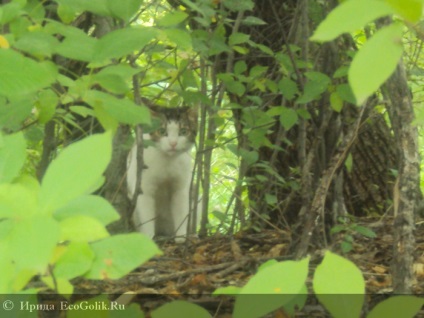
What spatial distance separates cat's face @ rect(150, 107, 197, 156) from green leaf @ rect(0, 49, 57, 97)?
2.99 meters

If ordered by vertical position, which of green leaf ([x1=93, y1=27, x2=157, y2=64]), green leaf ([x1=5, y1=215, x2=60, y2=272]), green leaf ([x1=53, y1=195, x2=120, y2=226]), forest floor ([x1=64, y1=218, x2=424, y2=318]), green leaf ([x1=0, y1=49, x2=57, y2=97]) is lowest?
forest floor ([x1=64, y1=218, x2=424, y2=318])

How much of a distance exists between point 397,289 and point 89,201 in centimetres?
99

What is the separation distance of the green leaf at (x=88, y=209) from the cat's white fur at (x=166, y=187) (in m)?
3.57

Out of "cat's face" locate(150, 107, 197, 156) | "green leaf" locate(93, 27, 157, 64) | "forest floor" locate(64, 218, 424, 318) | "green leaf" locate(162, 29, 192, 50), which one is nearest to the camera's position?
"green leaf" locate(93, 27, 157, 64)

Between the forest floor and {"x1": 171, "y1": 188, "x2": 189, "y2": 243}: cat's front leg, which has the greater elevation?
{"x1": 171, "y1": 188, "x2": 189, "y2": 243}: cat's front leg

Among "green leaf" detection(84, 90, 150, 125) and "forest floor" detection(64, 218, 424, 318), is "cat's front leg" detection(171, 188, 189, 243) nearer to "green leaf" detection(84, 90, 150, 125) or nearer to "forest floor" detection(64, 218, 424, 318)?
"forest floor" detection(64, 218, 424, 318)

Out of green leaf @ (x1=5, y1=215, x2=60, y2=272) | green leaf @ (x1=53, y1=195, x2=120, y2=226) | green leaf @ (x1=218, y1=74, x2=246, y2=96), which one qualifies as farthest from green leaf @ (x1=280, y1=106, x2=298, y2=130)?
green leaf @ (x1=5, y1=215, x2=60, y2=272)

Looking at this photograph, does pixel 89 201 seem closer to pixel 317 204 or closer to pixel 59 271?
pixel 59 271

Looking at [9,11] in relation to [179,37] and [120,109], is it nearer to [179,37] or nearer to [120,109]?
[120,109]

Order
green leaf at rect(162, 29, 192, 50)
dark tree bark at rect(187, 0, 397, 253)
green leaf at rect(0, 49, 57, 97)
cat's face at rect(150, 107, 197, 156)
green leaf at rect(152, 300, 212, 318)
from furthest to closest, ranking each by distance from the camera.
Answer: cat's face at rect(150, 107, 197, 156) → dark tree bark at rect(187, 0, 397, 253) → green leaf at rect(162, 29, 192, 50) → green leaf at rect(0, 49, 57, 97) → green leaf at rect(152, 300, 212, 318)

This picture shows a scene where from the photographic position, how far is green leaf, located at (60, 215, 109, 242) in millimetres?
742

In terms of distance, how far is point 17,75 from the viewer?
103 centimetres

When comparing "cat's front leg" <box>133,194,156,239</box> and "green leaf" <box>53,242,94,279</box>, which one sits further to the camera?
"cat's front leg" <box>133,194,156,239</box>

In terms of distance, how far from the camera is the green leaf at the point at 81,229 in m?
0.74
